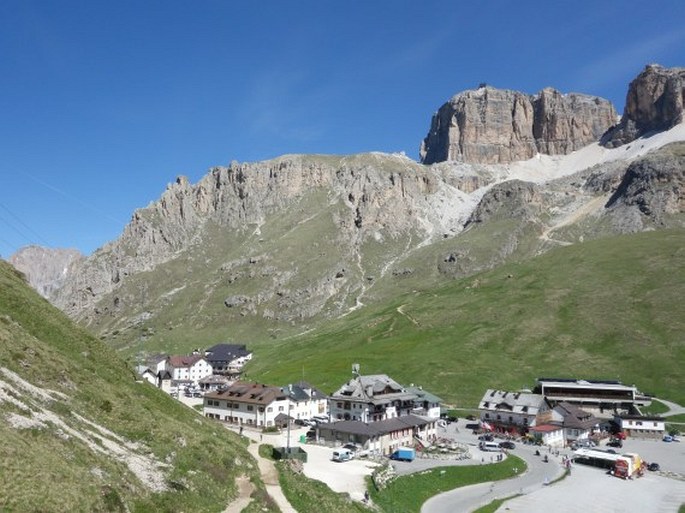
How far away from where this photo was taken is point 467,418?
124 m

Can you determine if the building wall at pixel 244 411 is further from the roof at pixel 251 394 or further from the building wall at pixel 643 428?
the building wall at pixel 643 428

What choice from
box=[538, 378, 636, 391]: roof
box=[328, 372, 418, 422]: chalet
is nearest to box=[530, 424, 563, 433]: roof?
box=[538, 378, 636, 391]: roof

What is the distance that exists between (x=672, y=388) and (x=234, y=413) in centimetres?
10200

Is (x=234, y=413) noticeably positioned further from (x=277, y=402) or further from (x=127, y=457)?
(x=127, y=457)

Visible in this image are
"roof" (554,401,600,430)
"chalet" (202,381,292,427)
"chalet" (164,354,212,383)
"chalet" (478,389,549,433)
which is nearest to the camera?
"chalet" (202,381,292,427)

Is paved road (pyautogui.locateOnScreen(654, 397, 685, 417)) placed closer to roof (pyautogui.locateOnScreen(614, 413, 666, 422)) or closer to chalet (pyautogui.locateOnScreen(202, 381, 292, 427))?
roof (pyautogui.locateOnScreen(614, 413, 666, 422))

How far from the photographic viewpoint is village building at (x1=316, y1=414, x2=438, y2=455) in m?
86.4

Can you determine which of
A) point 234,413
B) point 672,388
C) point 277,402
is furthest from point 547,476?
point 672,388

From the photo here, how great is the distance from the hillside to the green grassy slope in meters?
87.6

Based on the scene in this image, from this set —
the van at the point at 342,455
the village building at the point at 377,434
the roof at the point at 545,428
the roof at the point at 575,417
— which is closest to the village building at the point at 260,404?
the village building at the point at 377,434

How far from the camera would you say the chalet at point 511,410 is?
361ft

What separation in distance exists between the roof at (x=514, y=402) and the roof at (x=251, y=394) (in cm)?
4393

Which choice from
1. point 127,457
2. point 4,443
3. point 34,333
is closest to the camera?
point 4,443

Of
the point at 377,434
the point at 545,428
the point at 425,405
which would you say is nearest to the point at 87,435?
the point at 377,434
